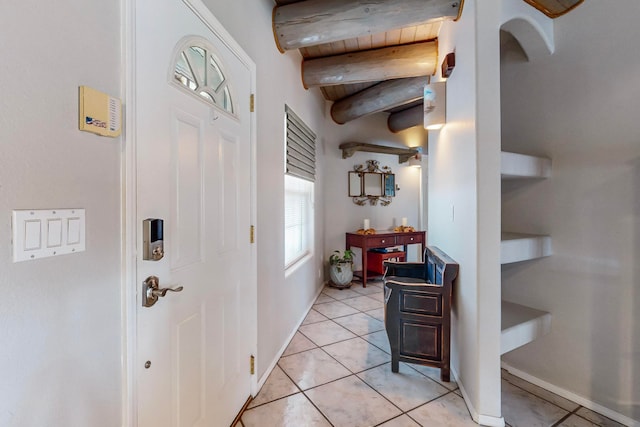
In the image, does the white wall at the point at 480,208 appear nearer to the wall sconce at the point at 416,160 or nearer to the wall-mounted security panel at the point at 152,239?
the wall-mounted security panel at the point at 152,239

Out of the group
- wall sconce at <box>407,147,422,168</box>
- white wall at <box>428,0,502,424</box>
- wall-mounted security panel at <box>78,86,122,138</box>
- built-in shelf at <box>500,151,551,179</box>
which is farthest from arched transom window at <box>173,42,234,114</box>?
wall sconce at <box>407,147,422,168</box>

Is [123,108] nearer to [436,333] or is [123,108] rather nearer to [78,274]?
[78,274]

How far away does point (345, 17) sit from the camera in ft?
6.77

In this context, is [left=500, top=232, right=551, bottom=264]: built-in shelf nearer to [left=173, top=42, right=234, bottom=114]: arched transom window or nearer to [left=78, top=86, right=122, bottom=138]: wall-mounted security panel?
[left=173, top=42, right=234, bottom=114]: arched transom window

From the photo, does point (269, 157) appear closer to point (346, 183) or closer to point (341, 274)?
point (341, 274)

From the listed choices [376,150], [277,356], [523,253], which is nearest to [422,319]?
[523,253]

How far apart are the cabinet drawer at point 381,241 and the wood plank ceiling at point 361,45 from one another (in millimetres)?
1817

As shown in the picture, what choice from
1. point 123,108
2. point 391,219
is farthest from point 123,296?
point 391,219

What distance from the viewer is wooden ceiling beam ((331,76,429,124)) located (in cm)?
324

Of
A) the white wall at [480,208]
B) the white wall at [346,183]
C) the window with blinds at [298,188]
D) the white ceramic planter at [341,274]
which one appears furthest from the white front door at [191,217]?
the white wall at [346,183]

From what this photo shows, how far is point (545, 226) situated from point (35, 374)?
2.61 meters

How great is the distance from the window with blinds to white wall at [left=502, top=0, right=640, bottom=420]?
1785 mm

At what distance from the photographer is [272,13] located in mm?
2119

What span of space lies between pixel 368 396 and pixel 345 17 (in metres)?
2.63
